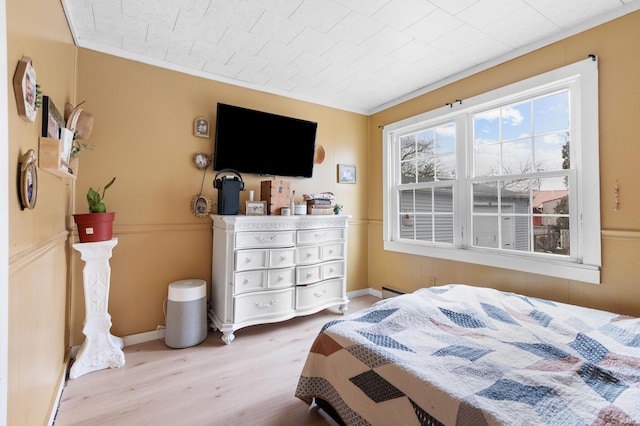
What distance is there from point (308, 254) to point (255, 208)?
2.29 ft

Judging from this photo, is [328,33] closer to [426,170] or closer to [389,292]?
[426,170]

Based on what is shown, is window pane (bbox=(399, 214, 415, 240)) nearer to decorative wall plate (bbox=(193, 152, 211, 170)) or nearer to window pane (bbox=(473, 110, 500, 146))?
window pane (bbox=(473, 110, 500, 146))

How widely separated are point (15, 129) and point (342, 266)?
2.70m

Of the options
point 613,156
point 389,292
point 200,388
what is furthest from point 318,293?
point 613,156

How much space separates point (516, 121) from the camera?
2.54 meters

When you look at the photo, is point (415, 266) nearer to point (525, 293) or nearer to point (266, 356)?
point (525, 293)

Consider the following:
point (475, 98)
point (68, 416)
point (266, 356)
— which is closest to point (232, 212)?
point (266, 356)

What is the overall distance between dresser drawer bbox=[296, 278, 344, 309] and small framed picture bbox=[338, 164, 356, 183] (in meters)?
1.28

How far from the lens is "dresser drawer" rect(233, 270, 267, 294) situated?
252cm

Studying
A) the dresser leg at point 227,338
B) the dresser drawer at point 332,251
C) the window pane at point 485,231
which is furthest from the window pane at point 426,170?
the dresser leg at point 227,338

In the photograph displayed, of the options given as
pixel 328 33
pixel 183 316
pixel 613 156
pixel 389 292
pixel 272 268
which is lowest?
pixel 389 292

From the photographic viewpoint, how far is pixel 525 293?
7.86ft

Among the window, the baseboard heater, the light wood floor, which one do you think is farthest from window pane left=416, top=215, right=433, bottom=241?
the light wood floor

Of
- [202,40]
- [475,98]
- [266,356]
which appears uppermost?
[202,40]
